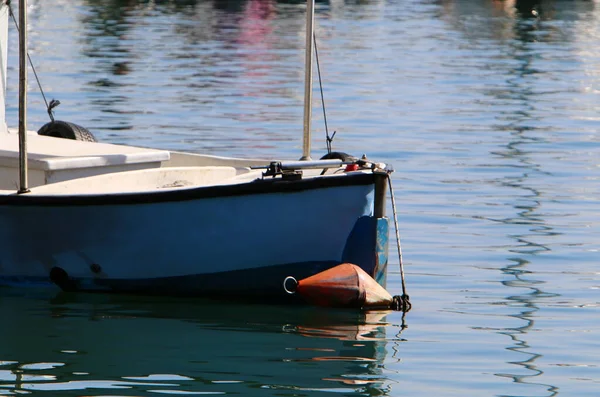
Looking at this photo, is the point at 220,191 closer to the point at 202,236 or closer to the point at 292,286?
the point at 202,236

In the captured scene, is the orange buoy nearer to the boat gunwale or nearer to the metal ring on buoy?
the metal ring on buoy

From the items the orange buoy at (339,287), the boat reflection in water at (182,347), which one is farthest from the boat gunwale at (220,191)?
the boat reflection in water at (182,347)

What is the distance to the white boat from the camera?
11.9 m

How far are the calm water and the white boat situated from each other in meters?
0.27

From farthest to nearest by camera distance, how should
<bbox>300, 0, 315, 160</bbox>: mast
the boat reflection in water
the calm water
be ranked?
<bbox>300, 0, 315, 160</bbox>: mast
the calm water
the boat reflection in water

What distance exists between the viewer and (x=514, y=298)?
12914 millimetres

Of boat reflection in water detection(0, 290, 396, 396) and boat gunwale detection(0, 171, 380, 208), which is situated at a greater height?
boat gunwale detection(0, 171, 380, 208)

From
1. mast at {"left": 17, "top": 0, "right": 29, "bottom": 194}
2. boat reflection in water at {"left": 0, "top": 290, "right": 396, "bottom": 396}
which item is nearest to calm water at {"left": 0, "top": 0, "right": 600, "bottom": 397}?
boat reflection in water at {"left": 0, "top": 290, "right": 396, "bottom": 396}

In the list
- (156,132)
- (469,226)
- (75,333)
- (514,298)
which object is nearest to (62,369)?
(75,333)

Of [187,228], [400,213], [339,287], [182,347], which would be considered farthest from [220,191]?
[400,213]

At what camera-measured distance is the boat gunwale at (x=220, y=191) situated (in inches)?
465

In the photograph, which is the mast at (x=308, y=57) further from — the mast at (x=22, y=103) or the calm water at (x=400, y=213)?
the mast at (x=22, y=103)

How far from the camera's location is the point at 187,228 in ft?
39.4

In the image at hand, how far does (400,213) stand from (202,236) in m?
5.32
